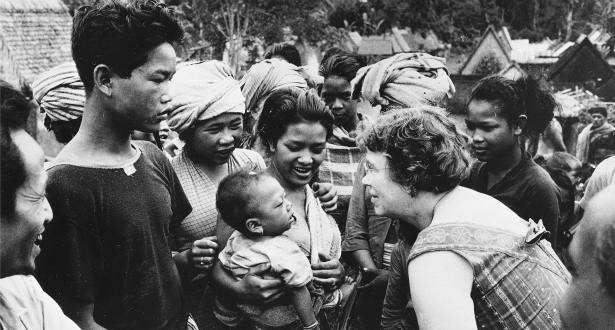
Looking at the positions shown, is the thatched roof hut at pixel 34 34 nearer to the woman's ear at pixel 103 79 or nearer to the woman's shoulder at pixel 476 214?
the woman's ear at pixel 103 79

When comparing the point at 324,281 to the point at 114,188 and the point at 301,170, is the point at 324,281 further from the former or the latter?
the point at 114,188

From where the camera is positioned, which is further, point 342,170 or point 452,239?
point 342,170

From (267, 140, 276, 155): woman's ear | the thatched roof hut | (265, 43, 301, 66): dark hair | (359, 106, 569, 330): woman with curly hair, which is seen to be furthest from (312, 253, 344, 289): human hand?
the thatched roof hut

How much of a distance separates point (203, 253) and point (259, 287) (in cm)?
34

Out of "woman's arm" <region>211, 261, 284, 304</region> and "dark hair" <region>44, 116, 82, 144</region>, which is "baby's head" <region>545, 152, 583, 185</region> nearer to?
"woman's arm" <region>211, 261, 284, 304</region>

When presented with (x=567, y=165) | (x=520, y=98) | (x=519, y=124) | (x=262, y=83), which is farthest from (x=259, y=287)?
(x=567, y=165)

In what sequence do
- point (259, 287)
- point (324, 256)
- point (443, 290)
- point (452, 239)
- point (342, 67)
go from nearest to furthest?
point (443, 290)
point (452, 239)
point (259, 287)
point (324, 256)
point (342, 67)

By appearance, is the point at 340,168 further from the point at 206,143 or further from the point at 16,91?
the point at 16,91

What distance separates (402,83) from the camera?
4406 millimetres

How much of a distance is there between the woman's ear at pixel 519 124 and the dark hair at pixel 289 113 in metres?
1.39

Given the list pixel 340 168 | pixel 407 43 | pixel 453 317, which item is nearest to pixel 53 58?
pixel 340 168

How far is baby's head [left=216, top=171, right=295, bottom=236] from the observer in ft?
10.3

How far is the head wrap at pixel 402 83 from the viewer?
436cm

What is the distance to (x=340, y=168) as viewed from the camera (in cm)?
437
